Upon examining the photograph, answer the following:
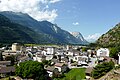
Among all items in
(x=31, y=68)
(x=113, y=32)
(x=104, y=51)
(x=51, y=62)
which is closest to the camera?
(x=31, y=68)

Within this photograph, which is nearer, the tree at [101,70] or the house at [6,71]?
the tree at [101,70]

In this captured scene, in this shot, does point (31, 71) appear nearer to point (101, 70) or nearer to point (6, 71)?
point (6, 71)

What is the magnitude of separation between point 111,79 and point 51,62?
5417 cm

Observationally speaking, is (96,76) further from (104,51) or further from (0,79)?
(104,51)

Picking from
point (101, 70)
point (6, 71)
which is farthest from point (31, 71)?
point (101, 70)

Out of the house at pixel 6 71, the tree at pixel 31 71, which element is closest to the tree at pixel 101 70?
the tree at pixel 31 71

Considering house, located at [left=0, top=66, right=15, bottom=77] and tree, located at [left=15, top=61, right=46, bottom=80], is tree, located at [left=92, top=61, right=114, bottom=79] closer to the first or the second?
tree, located at [left=15, top=61, right=46, bottom=80]

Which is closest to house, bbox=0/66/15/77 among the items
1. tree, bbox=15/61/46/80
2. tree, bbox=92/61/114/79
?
tree, bbox=15/61/46/80

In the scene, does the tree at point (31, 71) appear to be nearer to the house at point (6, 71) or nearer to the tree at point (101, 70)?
the house at point (6, 71)

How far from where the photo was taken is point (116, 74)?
42.4m

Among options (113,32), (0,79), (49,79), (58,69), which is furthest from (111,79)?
(113,32)

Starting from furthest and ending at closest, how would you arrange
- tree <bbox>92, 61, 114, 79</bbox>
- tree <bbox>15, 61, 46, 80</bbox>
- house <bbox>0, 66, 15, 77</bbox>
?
house <bbox>0, 66, 15, 77</bbox>
tree <bbox>15, 61, 46, 80</bbox>
tree <bbox>92, 61, 114, 79</bbox>

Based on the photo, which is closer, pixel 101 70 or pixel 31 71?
pixel 101 70

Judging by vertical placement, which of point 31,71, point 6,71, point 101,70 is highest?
point 101,70
